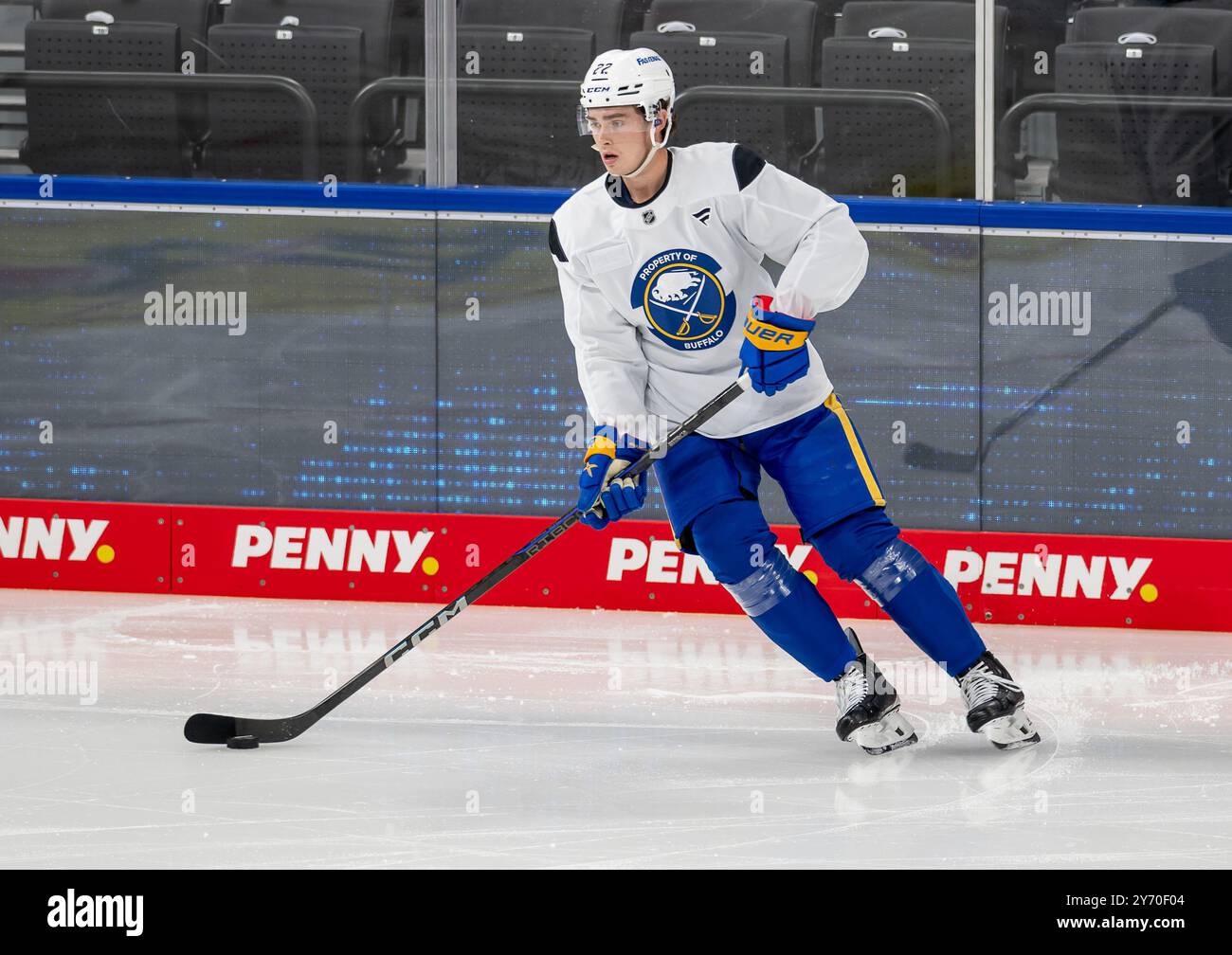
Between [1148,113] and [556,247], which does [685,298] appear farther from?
[1148,113]

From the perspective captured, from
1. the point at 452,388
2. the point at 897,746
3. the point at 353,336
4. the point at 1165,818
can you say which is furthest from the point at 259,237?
the point at 1165,818

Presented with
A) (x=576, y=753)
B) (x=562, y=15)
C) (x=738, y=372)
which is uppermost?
(x=562, y=15)

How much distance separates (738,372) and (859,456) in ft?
0.95

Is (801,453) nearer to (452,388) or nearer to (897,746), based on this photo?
(897,746)

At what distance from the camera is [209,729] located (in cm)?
342

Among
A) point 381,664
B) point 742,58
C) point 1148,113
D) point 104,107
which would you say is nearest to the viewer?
point 381,664

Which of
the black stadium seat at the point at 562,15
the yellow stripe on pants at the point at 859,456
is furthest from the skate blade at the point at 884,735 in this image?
the black stadium seat at the point at 562,15

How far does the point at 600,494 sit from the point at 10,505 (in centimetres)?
243

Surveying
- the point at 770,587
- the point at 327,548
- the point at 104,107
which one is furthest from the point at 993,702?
the point at 104,107

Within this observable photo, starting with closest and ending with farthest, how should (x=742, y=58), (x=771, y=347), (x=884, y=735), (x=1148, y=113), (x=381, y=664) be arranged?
(x=771, y=347) < (x=884, y=735) < (x=381, y=664) < (x=1148, y=113) < (x=742, y=58)

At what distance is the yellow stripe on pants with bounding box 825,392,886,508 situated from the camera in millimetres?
3393

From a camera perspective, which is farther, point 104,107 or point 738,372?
point 104,107

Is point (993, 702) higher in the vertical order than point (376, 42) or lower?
lower

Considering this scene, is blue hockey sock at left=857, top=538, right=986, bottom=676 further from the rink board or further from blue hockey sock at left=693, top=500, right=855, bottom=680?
the rink board
